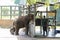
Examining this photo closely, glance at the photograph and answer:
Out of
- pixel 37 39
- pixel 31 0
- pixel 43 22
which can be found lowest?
pixel 37 39

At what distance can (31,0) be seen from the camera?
4984 mm

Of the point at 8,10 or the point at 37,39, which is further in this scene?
the point at 8,10

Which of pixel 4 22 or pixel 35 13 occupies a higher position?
pixel 35 13

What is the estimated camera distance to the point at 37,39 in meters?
6.20

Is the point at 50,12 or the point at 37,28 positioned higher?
the point at 50,12

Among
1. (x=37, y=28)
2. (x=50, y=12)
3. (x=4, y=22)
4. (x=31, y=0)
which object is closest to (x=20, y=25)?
(x=37, y=28)

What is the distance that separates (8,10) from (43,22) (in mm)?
4243

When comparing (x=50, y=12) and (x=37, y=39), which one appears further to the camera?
(x=50, y=12)

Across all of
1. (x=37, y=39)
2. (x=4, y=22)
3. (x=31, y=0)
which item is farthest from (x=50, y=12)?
(x=4, y=22)

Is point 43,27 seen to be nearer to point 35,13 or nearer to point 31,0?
point 35,13

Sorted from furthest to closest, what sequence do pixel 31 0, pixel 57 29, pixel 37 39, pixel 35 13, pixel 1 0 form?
pixel 1 0
pixel 57 29
pixel 35 13
pixel 37 39
pixel 31 0

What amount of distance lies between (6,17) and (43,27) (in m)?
4.19

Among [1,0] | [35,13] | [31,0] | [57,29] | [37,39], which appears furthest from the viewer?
[1,0]

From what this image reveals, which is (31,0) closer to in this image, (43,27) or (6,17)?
(43,27)
